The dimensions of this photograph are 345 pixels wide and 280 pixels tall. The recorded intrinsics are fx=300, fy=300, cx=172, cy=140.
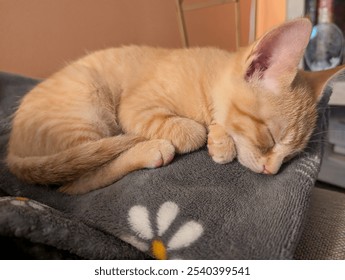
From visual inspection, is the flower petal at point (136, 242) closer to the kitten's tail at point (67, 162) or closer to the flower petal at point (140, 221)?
the flower petal at point (140, 221)

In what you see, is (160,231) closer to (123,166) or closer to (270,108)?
(123,166)

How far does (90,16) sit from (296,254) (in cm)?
202

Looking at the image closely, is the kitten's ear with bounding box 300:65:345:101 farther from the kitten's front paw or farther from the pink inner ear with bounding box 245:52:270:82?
the kitten's front paw

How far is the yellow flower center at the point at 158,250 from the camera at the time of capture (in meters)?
0.58

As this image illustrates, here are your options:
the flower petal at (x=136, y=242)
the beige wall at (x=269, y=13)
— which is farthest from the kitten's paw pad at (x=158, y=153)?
the beige wall at (x=269, y=13)

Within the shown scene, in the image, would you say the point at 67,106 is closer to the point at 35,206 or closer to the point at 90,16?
the point at 35,206

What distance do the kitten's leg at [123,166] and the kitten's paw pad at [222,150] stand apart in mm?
108

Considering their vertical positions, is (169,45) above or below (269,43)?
below

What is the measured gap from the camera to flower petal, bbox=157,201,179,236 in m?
0.61

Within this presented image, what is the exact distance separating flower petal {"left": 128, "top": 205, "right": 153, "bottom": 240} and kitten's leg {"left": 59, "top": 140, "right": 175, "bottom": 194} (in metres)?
0.15

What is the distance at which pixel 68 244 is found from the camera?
1.82 feet

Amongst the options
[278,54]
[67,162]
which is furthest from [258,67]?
[67,162]
